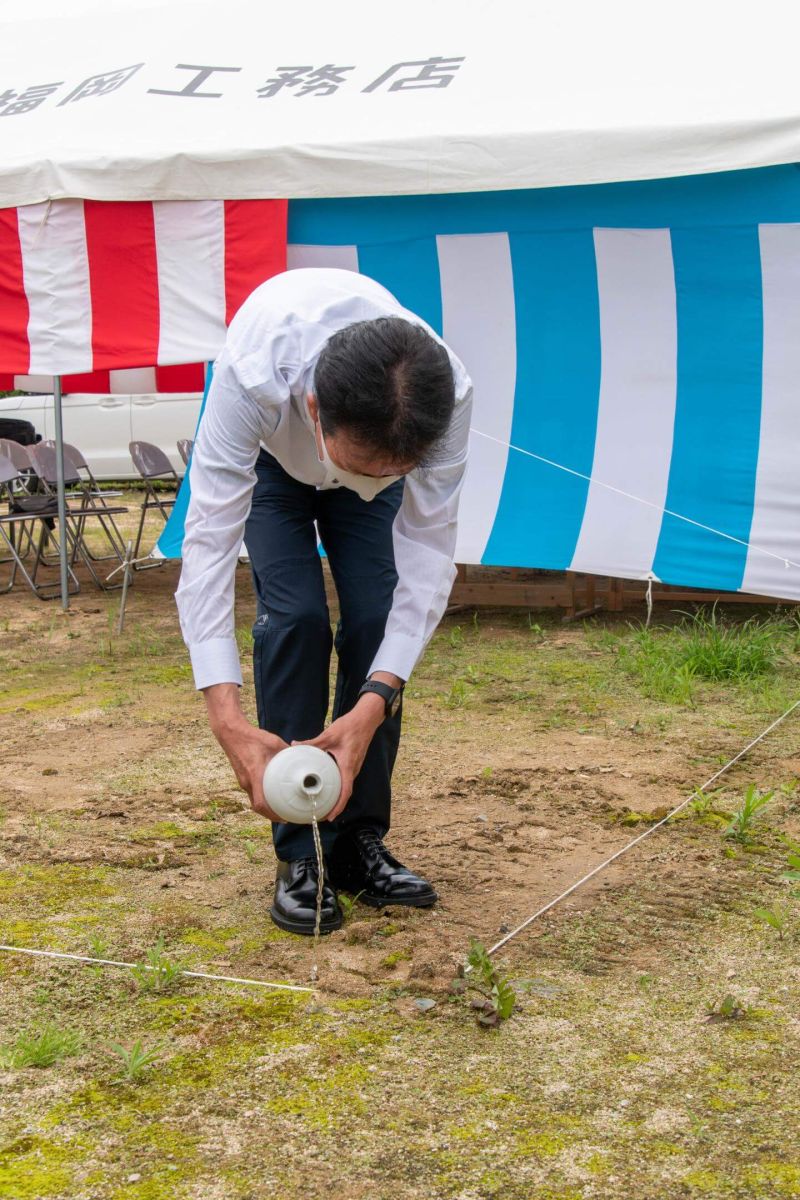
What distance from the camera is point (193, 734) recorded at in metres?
3.98

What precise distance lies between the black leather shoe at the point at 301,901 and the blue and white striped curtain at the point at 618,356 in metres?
2.99

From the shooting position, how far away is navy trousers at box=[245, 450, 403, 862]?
2412mm

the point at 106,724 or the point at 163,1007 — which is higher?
the point at 163,1007

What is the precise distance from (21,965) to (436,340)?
4.36 ft

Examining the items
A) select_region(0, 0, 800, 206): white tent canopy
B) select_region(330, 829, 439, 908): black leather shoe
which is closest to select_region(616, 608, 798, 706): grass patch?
select_region(0, 0, 800, 206): white tent canopy

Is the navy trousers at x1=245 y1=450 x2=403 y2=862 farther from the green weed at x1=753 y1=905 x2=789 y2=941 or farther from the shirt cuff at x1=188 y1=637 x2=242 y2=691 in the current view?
the green weed at x1=753 y1=905 x2=789 y2=941

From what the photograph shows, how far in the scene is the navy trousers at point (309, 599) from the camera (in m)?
2.41

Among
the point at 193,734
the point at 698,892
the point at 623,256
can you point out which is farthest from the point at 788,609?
the point at 698,892

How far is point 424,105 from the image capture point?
4961mm

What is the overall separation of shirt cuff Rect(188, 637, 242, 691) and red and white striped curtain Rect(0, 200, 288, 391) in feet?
10.8

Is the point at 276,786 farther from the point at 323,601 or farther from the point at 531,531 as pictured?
the point at 531,531

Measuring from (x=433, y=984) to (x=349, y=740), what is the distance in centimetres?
44

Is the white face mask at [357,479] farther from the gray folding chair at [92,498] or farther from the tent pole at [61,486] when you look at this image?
the gray folding chair at [92,498]

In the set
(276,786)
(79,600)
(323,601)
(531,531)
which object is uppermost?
(323,601)
